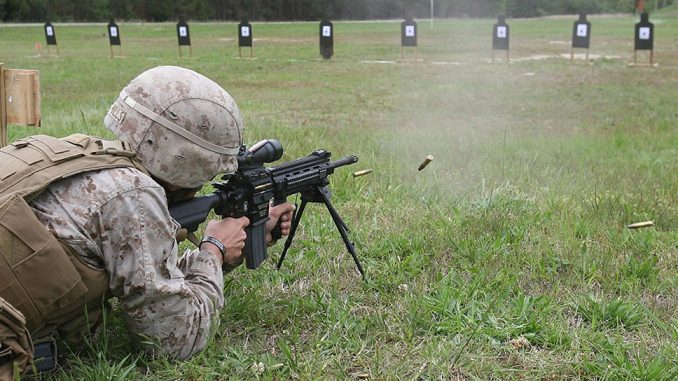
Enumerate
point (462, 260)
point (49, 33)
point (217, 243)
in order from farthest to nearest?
point (49, 33), point (462, 260), point (217, 243)

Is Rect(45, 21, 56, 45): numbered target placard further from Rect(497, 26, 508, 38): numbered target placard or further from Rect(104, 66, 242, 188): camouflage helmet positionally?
Rect(104, 66, 242, 188): camouflage helmet

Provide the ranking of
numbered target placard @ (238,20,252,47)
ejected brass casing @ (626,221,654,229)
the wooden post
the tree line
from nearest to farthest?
1. the wooden post
2. ejected brass casing @ (626,221,654,229)
3. numbered target placard @ (238,20,252,47)
4. the tree line

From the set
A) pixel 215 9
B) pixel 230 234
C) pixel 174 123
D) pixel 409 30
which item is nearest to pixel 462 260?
pixel 230 234

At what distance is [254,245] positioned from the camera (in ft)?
9.55

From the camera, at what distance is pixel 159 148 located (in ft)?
7.89

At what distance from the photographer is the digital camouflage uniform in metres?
2.21

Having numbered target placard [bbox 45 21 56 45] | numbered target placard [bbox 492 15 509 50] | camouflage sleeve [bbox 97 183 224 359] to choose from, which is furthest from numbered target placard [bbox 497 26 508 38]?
camouflage sleeve [bbox 97 183 224 359]

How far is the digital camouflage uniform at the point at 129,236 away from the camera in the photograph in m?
2.21

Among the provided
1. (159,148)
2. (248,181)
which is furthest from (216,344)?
(159,148)

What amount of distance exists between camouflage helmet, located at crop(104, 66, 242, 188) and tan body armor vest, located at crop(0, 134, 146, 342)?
0.25 ft

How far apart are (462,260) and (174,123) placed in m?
1.86

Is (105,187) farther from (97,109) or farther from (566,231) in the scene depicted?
(97,109)

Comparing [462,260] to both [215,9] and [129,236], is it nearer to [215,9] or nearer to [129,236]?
[129,236]

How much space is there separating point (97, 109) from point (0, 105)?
5.70m
